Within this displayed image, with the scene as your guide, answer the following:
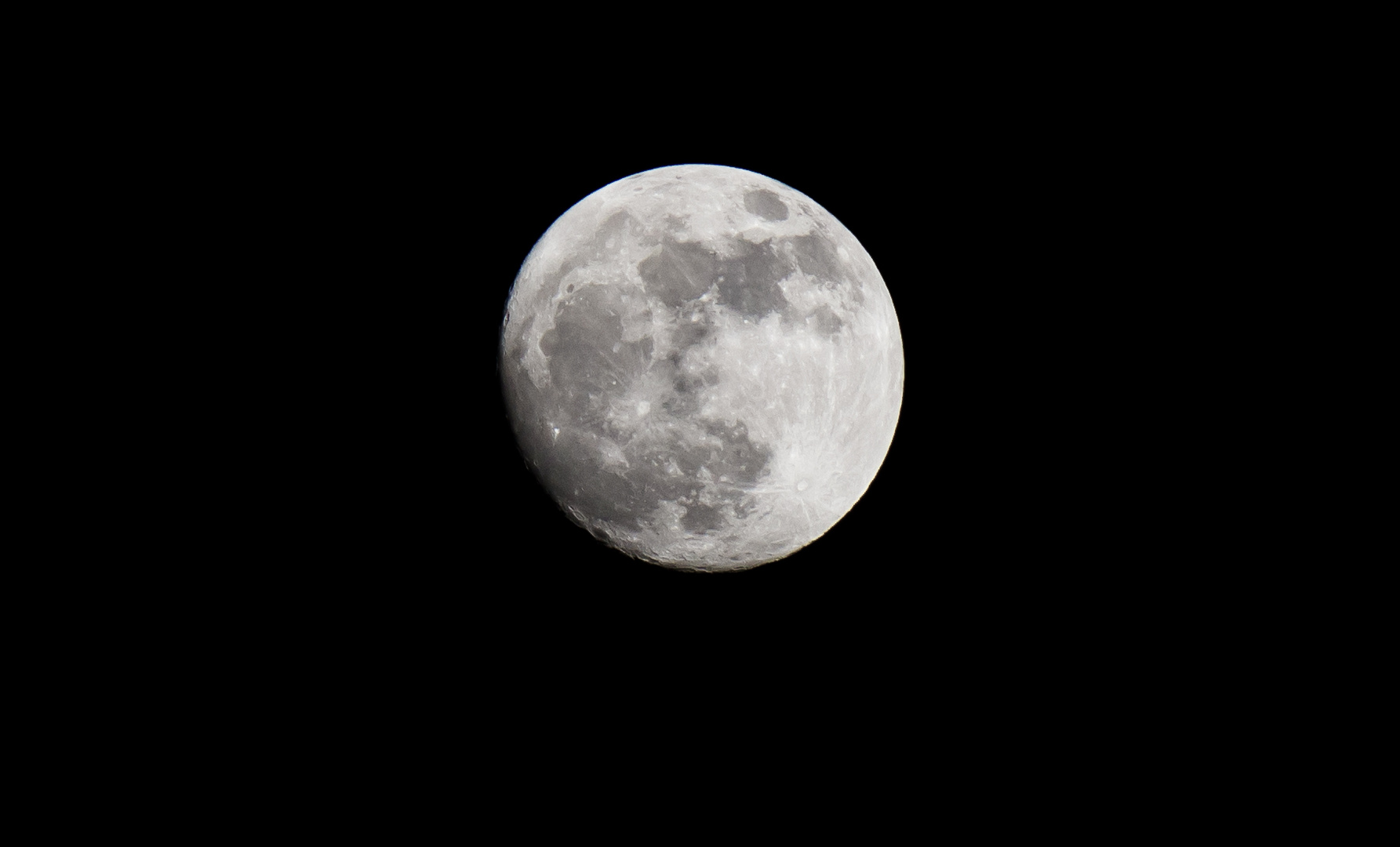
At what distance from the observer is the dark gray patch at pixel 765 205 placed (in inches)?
130

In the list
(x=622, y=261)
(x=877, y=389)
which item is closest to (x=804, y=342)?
(x=877, y=389)

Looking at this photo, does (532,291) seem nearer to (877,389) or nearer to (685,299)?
(685,299)

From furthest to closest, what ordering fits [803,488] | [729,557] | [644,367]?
[729,557] → [803,488] → [644,367]

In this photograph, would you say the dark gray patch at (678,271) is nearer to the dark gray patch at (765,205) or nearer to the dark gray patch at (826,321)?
the dark gray patch at (765,205)

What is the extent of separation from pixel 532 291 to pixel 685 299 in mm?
754

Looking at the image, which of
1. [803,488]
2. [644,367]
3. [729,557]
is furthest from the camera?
[729,557]

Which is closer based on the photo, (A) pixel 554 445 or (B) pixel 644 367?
(B) pixel 644 367

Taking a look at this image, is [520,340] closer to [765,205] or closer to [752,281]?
[752,281]

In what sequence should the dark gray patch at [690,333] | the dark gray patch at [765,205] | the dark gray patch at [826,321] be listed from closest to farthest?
the dark gray patch at [690,333] < the dark gray patch at [826,321] < the dark gray patch at [765,205]

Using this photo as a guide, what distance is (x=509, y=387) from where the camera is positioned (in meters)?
3.43

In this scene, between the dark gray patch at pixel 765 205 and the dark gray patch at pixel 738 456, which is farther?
the dark gray patch at pixel 765 205

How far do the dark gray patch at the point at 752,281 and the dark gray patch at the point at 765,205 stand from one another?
0.72ft

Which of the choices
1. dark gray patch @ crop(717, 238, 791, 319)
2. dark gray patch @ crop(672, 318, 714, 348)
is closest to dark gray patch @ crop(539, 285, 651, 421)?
dark gray patch @ crop(672, 318, 714, 348)

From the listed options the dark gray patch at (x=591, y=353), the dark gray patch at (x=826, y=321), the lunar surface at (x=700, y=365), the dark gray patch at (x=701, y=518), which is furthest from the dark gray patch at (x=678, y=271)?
the dark gray patch at (x=701, y=518)
